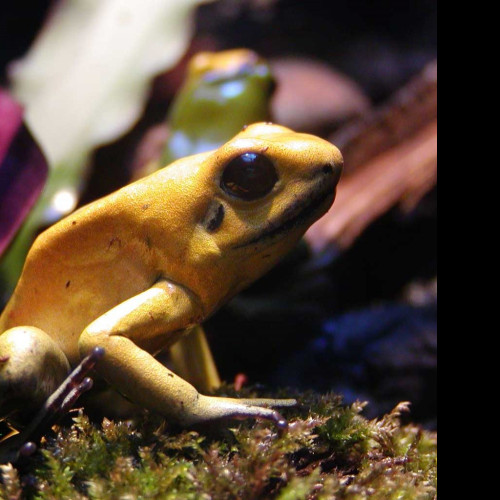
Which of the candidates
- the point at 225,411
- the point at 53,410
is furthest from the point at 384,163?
the point at 53,410

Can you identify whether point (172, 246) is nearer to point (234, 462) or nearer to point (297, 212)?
point (297, 212)

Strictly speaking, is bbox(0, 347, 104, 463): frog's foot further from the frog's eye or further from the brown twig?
the brown twig

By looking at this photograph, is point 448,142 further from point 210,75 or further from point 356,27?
point 356,27

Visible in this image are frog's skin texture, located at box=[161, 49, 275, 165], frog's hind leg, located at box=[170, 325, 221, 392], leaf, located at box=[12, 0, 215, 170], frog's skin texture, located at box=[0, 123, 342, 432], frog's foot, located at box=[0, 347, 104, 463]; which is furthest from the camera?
leaf, located at box=[12, 0, 215, 170]

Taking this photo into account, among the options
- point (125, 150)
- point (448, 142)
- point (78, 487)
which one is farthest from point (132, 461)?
point (125, 150)

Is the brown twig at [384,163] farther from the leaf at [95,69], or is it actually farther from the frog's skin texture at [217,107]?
the leaf at [95,69]

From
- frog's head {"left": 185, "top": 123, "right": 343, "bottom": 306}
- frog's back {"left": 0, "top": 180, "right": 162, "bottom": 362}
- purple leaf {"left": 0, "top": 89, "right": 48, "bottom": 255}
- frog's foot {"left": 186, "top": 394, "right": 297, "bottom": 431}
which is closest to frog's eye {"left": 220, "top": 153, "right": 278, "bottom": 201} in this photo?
frog's head {"left": 185, "top": 123, "right": 343, "bottom": 306}
